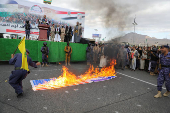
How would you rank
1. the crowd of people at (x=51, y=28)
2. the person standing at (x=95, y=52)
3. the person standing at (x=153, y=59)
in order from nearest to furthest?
the person standing at (x=153, y=59) → the person standing at (x=95, y=52) → the crowd of people at (x=51, y=28)

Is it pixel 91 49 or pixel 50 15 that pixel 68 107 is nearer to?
pixel 91 49

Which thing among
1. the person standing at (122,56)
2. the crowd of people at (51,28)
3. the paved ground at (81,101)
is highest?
the crowd of people at (51,28)

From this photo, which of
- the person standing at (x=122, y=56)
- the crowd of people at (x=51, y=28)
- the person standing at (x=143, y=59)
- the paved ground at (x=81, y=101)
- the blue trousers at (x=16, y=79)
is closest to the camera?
the paved ground at (x=81, y=101)

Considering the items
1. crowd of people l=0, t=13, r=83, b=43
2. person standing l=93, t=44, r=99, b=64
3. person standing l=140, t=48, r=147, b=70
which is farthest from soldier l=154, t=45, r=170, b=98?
crowd of people l=0, t=13, r=83, b=43

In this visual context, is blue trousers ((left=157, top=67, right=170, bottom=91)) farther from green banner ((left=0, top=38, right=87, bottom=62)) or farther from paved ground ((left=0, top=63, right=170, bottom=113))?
green banner ((left=0, top=38, right=87, bottom=62))

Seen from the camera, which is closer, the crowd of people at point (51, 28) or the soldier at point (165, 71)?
the soldier at point (165, 71)

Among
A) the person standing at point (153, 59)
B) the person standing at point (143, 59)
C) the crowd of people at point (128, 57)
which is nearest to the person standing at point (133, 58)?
the crowd of people at point (128, 57)

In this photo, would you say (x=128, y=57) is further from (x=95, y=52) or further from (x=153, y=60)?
(x=95, y=52)

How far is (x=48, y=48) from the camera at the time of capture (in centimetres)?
1031

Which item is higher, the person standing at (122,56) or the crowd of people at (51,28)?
the crowd of people at (51,28)

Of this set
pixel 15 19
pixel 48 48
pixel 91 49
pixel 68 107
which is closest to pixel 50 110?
pixel 68 107

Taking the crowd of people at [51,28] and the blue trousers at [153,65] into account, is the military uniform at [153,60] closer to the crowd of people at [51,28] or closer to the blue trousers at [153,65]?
the blue trousers at [153,65]

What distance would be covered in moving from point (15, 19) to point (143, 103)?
1651cm

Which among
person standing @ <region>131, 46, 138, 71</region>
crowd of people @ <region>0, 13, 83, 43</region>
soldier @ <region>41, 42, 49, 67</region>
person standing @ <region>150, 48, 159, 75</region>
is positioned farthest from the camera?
crowd of people @ <region>0, 13, 83, 43</region>
